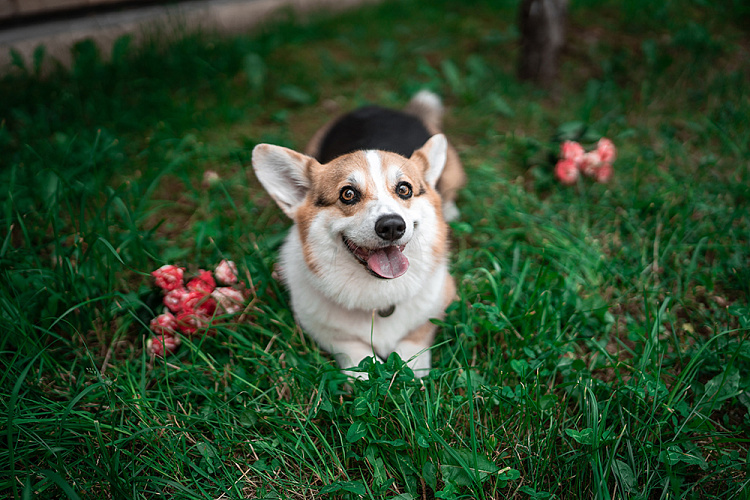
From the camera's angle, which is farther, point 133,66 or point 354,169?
point 133,66

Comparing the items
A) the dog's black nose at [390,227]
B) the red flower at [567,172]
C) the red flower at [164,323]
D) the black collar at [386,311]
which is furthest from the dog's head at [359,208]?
the red flower at [567,172]

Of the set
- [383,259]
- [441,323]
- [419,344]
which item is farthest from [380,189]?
[419,344]

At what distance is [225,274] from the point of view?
2.41m

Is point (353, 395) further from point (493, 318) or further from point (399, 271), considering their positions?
point (493, 318)

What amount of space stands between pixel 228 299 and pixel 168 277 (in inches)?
12.1

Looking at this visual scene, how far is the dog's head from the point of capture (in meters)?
2.03

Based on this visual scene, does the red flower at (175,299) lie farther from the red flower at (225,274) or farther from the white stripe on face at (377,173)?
the white stripe on face at (377,173)

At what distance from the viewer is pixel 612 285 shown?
100 inches

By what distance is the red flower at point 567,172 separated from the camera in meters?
3.15

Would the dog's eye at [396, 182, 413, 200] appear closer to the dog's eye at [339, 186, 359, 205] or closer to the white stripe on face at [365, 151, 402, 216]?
the white stripe on face at [365, 151, 402, 216]

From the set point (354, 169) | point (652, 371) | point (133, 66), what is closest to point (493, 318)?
point (652, 371)

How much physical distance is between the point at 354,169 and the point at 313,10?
4137mm

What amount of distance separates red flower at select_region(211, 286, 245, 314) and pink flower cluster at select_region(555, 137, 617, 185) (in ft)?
7.69

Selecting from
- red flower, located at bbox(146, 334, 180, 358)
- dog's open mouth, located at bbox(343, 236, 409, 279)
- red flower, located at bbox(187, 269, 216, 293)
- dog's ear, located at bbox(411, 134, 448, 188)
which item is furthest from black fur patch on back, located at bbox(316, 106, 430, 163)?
red flower, located at bbox(146, 334, 180, 358)
